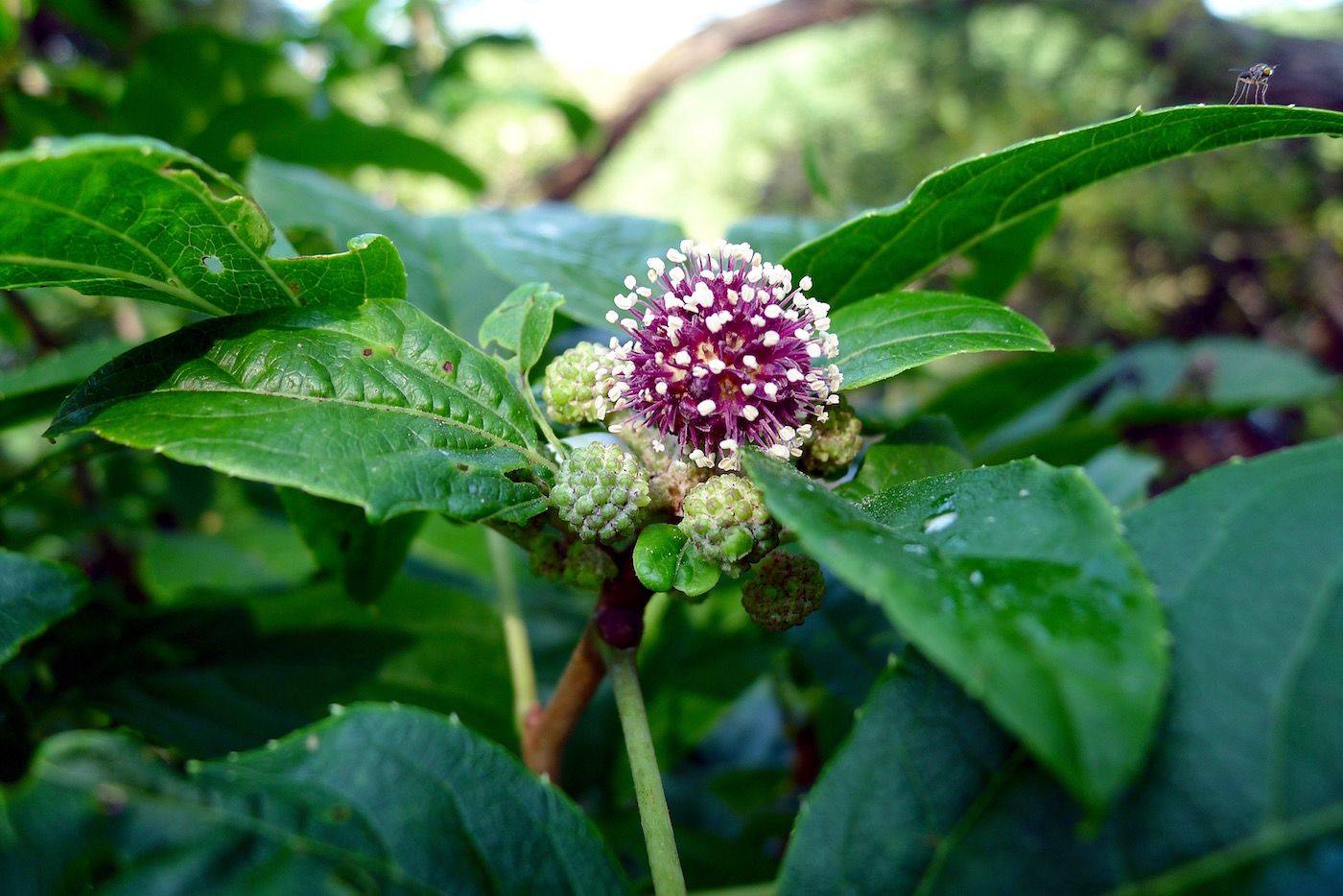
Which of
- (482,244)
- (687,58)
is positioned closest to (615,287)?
(482,244)

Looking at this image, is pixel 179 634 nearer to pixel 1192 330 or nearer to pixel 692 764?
pixel 692 764

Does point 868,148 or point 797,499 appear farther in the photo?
point 868,148

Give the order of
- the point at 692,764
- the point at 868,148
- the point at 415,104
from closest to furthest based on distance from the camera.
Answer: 1. the point at 692,764
2. the point at 415,104
3. the point at 868,148

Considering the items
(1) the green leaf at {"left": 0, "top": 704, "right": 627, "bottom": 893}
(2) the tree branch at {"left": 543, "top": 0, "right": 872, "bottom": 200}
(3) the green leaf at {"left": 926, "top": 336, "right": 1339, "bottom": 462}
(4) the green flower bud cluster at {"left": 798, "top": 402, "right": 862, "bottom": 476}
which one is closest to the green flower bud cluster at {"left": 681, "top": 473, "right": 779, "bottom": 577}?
(4) the green flower bud cluster at {"left": 798, "top": 402, "right": 862, "bottom": 476}

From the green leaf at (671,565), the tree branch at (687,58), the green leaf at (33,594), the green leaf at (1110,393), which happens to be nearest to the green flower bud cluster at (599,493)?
the green leaf at (671,565)

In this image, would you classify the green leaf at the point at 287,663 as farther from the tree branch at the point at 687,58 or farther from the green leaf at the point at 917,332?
the tree branch at the point at 687,58

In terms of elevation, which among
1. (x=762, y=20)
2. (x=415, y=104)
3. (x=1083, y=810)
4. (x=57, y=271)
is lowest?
(x=1083, y=810)

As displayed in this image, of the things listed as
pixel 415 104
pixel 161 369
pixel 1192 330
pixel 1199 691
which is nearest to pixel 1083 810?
pixel 1199 691

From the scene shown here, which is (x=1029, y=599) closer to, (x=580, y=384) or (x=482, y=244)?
(x=580, y=384)
